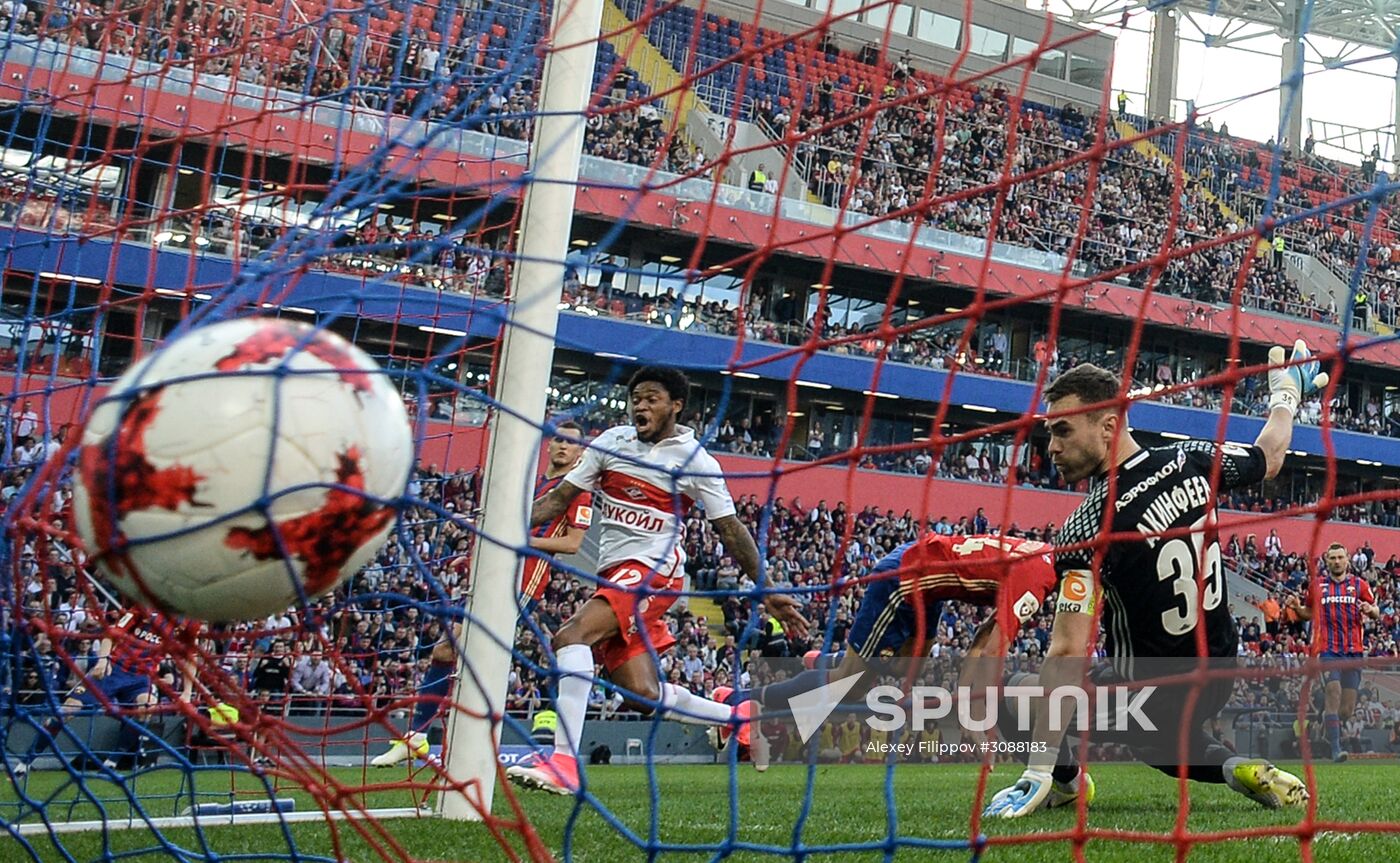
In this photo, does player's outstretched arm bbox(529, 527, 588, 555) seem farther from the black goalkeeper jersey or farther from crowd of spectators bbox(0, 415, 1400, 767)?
the black goalkeeper jersey

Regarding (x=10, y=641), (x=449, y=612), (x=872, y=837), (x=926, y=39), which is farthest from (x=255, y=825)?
(x=926, y=39)

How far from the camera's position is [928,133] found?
79.7 feet

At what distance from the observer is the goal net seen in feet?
10.9

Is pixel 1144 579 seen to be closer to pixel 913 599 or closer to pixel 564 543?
pixel 913 599

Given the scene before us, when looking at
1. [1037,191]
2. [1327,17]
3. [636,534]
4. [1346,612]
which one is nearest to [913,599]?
[636,534]

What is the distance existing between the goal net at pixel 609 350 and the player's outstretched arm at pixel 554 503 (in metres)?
0.29

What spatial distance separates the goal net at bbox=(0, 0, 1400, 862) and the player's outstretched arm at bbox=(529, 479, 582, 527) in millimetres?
289

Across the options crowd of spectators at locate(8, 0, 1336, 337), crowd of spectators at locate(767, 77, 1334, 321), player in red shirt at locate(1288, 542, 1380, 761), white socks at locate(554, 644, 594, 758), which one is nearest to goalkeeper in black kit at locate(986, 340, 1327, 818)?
white socks at locate(554, 644, 594, 758)

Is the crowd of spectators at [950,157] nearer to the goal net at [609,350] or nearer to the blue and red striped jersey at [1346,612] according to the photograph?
the goal net at [609,350]

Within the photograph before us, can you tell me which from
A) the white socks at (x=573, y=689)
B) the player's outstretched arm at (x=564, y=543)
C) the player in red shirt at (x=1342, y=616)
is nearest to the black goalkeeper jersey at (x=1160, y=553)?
the white socks at (x=573, y=689)

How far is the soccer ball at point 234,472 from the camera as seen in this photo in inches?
90.1

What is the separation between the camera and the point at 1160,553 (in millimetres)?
4598

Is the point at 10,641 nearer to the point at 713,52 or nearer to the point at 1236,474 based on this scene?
the point at 1236,474

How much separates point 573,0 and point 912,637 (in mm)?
3526
